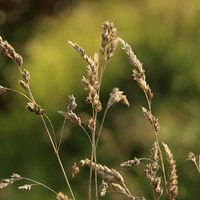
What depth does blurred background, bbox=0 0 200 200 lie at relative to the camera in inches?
105

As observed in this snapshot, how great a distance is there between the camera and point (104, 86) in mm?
3311

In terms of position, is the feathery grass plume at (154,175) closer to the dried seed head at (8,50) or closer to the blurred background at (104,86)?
the dried seed head at (8,50)

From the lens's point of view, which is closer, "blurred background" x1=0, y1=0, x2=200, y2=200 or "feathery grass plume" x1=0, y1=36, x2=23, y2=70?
"feathery grass plume" x1=0, y1=36, x2=23, y2=70

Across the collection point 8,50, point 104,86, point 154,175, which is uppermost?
point 104,86

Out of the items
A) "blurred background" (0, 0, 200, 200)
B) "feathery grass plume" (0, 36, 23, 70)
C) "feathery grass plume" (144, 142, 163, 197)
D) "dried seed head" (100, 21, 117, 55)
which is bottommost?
"feathery grass plume" (144, 142, 163, 197)

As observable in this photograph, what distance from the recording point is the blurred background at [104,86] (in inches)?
105

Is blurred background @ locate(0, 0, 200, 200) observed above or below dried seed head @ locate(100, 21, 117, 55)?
above

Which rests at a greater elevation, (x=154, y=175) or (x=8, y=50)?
(x=8, y=50)

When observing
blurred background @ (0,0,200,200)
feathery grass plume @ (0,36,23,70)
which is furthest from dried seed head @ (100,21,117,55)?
blurred background @ (0,0,200,200)

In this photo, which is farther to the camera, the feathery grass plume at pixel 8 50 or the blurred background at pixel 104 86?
the blurred background at pixel 104 86

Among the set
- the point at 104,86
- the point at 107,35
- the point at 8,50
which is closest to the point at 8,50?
the point at 8,50

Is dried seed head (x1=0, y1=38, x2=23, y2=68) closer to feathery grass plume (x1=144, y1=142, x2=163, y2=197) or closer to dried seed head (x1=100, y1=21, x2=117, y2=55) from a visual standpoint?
dried seed head (x1=100, y1=21, x2=117, y2=55)

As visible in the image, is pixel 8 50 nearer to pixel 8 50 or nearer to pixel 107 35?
pixel 8 50

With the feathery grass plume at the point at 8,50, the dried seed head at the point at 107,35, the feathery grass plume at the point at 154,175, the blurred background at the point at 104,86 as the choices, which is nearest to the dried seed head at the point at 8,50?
the feathery grass plume at the point at 8,50
